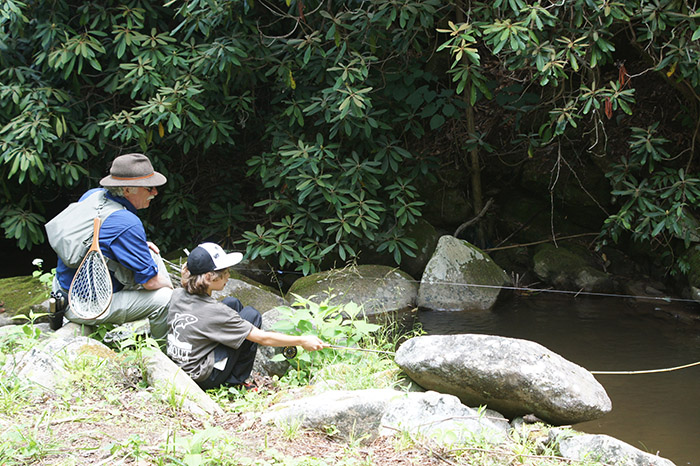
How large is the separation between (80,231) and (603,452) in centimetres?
278

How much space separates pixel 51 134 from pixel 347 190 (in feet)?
9.75

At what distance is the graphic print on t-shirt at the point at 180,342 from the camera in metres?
3.25

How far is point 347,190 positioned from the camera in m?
6.30

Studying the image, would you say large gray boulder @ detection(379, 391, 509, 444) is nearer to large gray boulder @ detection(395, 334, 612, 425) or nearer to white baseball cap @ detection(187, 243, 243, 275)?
large gray boulder @ detection(395, 334, 612, 425)

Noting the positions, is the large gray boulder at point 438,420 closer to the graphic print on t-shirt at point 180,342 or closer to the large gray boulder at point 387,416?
the large gray boulder at point 387,416

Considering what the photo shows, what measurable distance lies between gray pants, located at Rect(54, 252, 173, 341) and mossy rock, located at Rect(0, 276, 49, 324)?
7.01 feet

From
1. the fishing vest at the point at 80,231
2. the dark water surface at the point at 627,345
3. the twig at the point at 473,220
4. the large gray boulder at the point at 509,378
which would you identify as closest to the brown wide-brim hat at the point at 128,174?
the fishing vest at the point at 80,231

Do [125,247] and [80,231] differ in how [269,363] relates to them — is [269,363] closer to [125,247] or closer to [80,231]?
[125,247]

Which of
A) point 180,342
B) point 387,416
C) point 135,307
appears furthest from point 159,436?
point 135,307

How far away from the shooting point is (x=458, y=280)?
6406mm

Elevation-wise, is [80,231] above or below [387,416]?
above

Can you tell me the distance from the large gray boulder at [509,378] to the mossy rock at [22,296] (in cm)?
371

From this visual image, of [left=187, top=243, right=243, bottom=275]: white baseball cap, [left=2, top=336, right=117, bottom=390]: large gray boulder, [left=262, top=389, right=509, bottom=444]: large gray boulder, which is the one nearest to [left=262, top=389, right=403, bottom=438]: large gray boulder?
[left=262, top=389, right=509, bottom=444]: large gray boulder

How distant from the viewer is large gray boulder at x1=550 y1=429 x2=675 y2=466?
8.86ft
